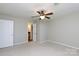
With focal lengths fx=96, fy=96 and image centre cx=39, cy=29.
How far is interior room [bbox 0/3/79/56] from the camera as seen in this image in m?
4.73

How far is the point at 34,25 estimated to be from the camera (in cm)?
884

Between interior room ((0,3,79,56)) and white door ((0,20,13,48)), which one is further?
white door ((0,20,13,48))

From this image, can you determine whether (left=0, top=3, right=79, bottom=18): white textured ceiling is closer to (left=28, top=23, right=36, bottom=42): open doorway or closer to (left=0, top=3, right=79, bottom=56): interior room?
(left=0, top=3, right=79, bottom=56): interior room

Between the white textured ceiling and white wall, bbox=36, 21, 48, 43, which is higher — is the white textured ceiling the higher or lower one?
the higher one

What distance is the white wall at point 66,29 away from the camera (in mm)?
5898

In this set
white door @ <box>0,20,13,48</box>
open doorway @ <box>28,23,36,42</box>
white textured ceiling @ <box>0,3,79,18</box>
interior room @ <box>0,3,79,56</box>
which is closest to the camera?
white textured ceiling @ <box>0,3,79,18</box>

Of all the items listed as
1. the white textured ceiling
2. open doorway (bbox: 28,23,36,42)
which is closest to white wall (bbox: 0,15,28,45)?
open doorway (bbox: 28,23,36,42)

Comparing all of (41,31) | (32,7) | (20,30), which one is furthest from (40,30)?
(32,7)

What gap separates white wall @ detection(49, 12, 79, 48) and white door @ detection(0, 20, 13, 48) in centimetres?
359

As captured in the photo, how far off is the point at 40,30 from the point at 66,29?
8.43 ft

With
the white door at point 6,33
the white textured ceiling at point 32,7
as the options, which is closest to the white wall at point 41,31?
the white door at point 6,33

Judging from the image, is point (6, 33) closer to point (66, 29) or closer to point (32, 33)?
point (32, 33)

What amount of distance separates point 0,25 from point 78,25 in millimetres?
4667

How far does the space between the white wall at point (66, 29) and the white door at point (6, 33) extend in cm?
359
